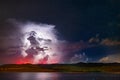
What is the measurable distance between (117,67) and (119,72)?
53.3ft

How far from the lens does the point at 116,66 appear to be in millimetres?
139500

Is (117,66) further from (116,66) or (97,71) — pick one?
(97,71)

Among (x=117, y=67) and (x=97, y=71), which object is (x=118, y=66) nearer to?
(x=117, y=67)

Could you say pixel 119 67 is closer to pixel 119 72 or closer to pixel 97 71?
pixel 119 72

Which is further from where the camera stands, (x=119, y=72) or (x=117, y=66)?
(x=119, y=72)

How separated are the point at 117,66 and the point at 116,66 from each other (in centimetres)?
43

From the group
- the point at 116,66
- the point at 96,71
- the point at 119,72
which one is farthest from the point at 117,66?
the point at 96,71

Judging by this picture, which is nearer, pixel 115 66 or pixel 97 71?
pixel 115 66

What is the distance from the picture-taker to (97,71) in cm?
16850

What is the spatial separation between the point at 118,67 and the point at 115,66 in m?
2.77

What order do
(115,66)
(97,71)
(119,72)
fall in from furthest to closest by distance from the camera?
(97,71) → (119,72) → (115,66)

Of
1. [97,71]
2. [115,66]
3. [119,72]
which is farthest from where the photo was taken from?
[97,71]

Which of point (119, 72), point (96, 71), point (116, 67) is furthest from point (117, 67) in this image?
point (96, 71)

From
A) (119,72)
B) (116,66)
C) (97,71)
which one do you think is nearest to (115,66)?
(116,66)
